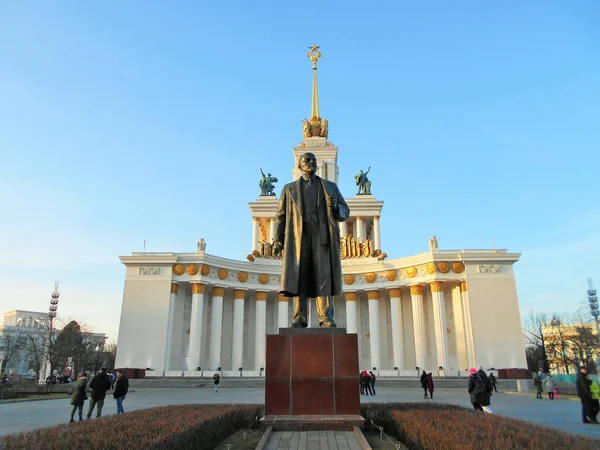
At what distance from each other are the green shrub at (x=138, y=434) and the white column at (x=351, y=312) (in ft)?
103

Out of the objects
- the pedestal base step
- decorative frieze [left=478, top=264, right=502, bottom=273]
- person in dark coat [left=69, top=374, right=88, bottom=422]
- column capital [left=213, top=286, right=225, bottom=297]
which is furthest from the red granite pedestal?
decorative frieze [left=478, top=264, right=502, bottom=273]

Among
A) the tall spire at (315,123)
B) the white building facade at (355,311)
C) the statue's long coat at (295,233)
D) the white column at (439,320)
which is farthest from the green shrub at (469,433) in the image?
the tall spire at (315,123)

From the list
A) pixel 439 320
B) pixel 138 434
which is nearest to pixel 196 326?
pixel 439 320

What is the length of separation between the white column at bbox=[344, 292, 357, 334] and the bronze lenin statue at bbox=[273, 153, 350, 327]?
31544 mm

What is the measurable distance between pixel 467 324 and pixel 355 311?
9.43 m

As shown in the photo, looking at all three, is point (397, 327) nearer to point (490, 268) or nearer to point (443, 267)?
point (443, 267)

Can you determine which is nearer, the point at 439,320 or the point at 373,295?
the point at 439,320

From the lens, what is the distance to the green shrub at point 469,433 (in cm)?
492

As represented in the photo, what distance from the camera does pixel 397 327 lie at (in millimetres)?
37094

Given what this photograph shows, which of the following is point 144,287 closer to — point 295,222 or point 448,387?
point 448,387

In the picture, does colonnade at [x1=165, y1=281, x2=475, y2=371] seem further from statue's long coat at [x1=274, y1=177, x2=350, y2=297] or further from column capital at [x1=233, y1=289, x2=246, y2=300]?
statue's long coat at [x1=274, y1=177, x2=350, y2=297]

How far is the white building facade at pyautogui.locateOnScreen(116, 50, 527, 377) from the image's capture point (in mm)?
34250

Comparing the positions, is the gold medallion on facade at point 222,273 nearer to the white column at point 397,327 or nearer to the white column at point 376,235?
the white column at point 397,327

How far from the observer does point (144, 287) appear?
35750 mm
